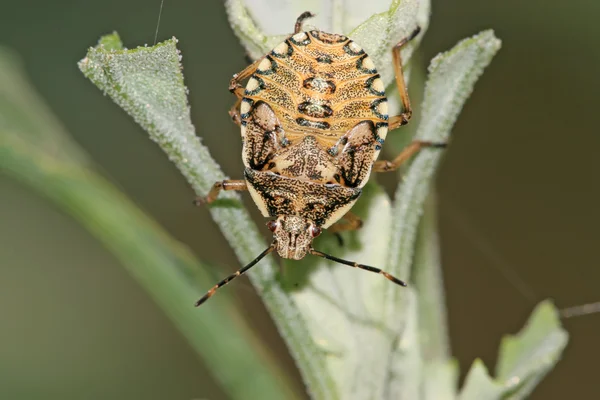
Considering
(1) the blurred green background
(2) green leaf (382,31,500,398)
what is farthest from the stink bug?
(1) the blurred green background

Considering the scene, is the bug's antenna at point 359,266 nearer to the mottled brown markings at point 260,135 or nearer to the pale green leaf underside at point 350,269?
the pale green leaf underside at point 350,269

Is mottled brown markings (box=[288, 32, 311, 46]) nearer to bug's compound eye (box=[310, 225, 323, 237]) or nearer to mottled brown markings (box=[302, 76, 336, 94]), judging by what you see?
mottled brown markings (box=[302, 76, 336, 94])

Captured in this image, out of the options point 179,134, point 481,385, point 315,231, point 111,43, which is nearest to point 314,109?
point 315,231

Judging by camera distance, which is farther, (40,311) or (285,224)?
(40,311)

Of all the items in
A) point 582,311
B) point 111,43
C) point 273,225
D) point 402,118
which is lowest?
point 582,311

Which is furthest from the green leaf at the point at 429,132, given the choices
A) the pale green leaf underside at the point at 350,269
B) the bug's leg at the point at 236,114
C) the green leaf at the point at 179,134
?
the bug's leg at the point at 236,114

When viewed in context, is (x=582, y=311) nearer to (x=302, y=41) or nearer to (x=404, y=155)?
(x=404, y=155)

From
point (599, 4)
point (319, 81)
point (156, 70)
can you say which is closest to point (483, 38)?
point (319, 81)

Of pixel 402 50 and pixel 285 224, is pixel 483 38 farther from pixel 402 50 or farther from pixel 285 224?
pixel 285 224
